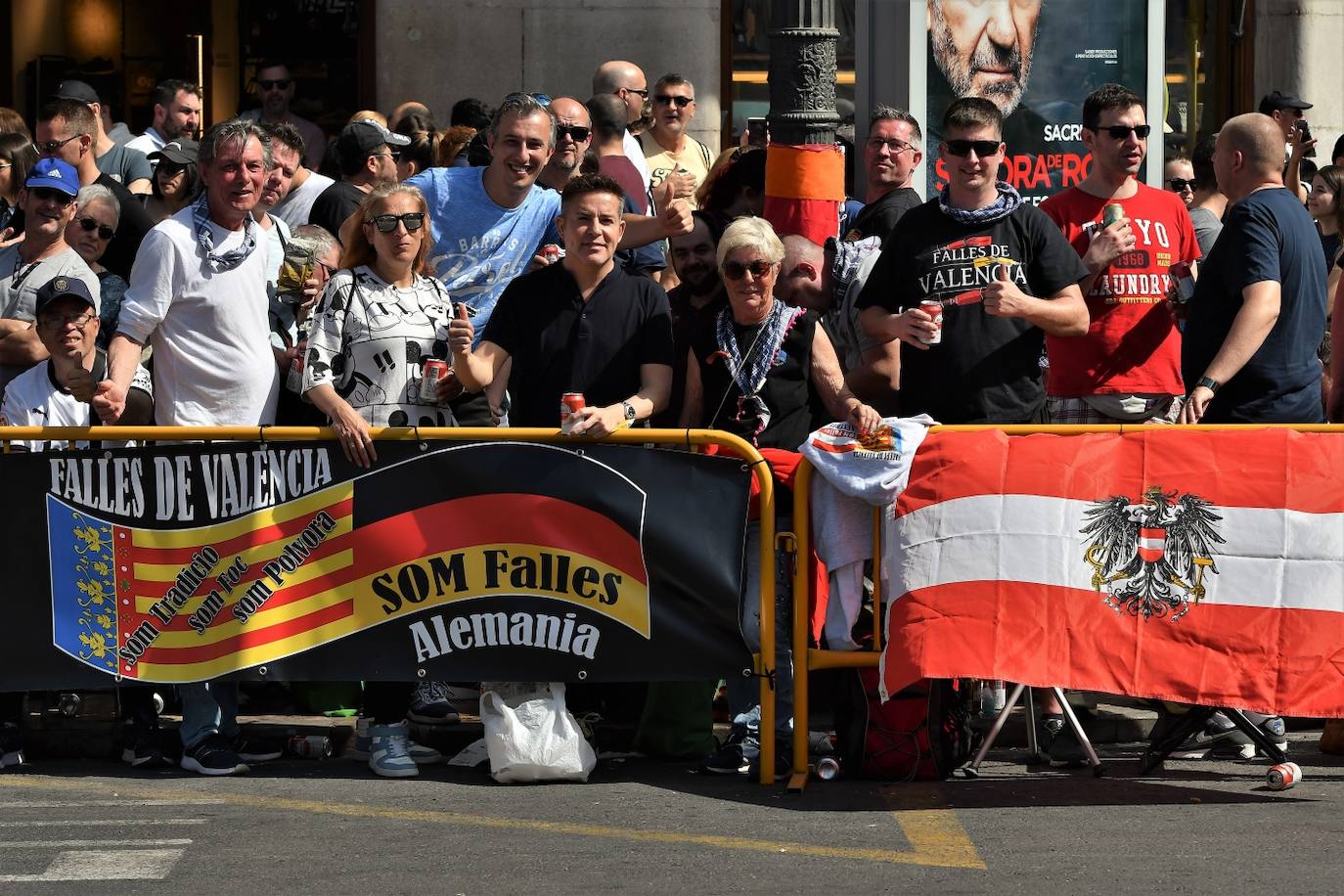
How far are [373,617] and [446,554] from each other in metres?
0.35

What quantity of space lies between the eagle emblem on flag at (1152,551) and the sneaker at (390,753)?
2568 millimetres

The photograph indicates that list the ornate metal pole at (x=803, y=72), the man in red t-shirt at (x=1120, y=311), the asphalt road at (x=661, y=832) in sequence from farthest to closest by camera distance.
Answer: the ornate metal pole at (x=803, y=72), the man in red t-shirt at (x=1120, y=311), the asphalt road at (x=661, y=832)

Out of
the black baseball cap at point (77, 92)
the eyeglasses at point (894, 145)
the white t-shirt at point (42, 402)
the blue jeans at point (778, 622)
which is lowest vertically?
the blue jeans at point (778, 622)

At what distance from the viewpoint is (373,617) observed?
7.84 metres

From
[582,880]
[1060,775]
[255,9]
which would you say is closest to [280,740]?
[582,880]

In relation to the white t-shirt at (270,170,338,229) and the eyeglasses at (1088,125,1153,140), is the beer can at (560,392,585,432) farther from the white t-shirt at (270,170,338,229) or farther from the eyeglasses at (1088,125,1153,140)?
the white t-shirt at (270,170,338,229)

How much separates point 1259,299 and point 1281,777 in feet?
6.13

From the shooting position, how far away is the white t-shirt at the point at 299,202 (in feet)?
34.1

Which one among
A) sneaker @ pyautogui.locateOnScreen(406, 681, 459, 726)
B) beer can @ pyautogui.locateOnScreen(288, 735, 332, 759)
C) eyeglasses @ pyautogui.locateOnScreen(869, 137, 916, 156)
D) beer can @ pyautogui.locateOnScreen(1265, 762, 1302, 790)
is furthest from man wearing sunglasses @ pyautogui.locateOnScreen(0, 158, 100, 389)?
beer can @ pyautogui.locateOnScreen(1265, 762, 1302, 790)

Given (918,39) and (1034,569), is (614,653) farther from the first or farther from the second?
(918,39)

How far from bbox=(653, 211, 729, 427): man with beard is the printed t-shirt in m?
1.53

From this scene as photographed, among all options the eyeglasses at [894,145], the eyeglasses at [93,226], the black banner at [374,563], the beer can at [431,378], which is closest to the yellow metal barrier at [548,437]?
the black banner at [374,563]

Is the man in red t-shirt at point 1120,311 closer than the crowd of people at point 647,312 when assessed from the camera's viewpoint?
No

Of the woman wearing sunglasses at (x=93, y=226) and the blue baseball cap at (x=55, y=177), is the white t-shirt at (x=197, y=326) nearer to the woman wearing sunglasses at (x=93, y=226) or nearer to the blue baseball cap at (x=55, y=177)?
the blue baseball cap at (x=55, y=177)
